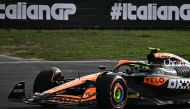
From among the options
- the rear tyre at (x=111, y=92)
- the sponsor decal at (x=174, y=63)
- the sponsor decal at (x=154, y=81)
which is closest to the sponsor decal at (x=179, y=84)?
the sponsor decal at (x=154, y=81)

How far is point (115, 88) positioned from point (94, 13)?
1823 cm

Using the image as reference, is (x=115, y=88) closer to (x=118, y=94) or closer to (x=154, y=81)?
(x=118, y=94)

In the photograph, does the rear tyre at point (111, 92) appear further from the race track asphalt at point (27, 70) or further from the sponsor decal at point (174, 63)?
the race track asphalt at point (27, 70)

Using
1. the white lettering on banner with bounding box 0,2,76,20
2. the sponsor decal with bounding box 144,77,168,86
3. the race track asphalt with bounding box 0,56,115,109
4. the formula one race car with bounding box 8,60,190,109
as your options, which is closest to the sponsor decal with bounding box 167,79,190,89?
the formula one race car with bounding box 8,60,190,109

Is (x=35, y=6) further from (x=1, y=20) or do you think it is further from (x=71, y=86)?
(x=71, y=86)

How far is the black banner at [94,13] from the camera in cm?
2764

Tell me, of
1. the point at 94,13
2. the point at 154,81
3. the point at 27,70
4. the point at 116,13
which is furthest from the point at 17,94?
the point at 116,13

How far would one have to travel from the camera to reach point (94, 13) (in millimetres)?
28266

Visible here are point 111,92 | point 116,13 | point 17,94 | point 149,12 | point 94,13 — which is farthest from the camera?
point 149,12

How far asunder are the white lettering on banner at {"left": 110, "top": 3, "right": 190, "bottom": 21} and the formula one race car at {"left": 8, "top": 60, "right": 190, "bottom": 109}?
55.1ft

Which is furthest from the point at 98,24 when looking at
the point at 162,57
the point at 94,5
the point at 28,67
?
the point at 162,57

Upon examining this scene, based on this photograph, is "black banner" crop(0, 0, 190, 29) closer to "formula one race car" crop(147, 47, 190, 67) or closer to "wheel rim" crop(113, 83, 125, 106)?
"formula one race car" crop(147, 47, 190, 67)

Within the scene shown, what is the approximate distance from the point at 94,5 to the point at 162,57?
17031mm

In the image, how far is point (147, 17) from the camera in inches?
1132
